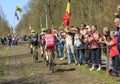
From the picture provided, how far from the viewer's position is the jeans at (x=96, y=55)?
16.6 m

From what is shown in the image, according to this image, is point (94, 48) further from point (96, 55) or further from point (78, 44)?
point (78, 44)

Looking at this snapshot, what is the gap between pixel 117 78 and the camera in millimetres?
14492

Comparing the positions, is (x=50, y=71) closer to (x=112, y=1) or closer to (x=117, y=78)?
(x=117, y=78)

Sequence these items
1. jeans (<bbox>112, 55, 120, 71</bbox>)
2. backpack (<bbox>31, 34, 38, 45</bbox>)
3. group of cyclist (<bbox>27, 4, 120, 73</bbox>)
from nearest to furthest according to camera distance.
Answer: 1. jeans (<bbox>112, 55, 120, 71</bbox>)
2. group of cyclist (<bbox>27, 4, 120, 73</bbox>)
3. backpack (<bbox>31, 34, 38, 45</bbox>)

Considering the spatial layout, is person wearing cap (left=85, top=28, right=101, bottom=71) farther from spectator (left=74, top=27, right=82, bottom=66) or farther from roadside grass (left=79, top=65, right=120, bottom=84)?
spectator (left=74, top=27, right=82, bottom=66)

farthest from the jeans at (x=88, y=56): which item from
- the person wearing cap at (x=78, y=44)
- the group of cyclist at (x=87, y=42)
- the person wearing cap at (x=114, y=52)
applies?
the person wearing cap at (x=114, y=52)


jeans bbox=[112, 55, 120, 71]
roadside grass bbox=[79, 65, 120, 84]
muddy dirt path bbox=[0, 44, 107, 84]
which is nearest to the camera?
roadside grass bbox=[79, 65, 120, 84]

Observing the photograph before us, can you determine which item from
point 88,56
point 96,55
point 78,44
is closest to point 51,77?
point 96,55

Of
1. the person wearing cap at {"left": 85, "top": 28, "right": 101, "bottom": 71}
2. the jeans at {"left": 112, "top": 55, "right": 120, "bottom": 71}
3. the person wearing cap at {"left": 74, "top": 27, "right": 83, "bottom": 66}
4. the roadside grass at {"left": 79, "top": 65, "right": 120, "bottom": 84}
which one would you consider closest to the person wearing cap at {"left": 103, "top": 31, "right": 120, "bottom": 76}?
the jeans at {"left": 112, "top": 55, "right": 120, "bottom": 71}

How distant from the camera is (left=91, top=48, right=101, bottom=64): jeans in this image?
16625 millimetres

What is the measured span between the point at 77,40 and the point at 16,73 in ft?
10.9

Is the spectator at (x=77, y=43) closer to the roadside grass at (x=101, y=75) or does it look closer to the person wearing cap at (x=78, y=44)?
the person wearing cap at (x=78, y=44)

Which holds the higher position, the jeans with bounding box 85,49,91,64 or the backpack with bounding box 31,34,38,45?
the backpack with bounding box 31,34,38,45

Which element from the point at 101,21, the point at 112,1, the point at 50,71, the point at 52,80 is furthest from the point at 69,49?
the point at 101,21
